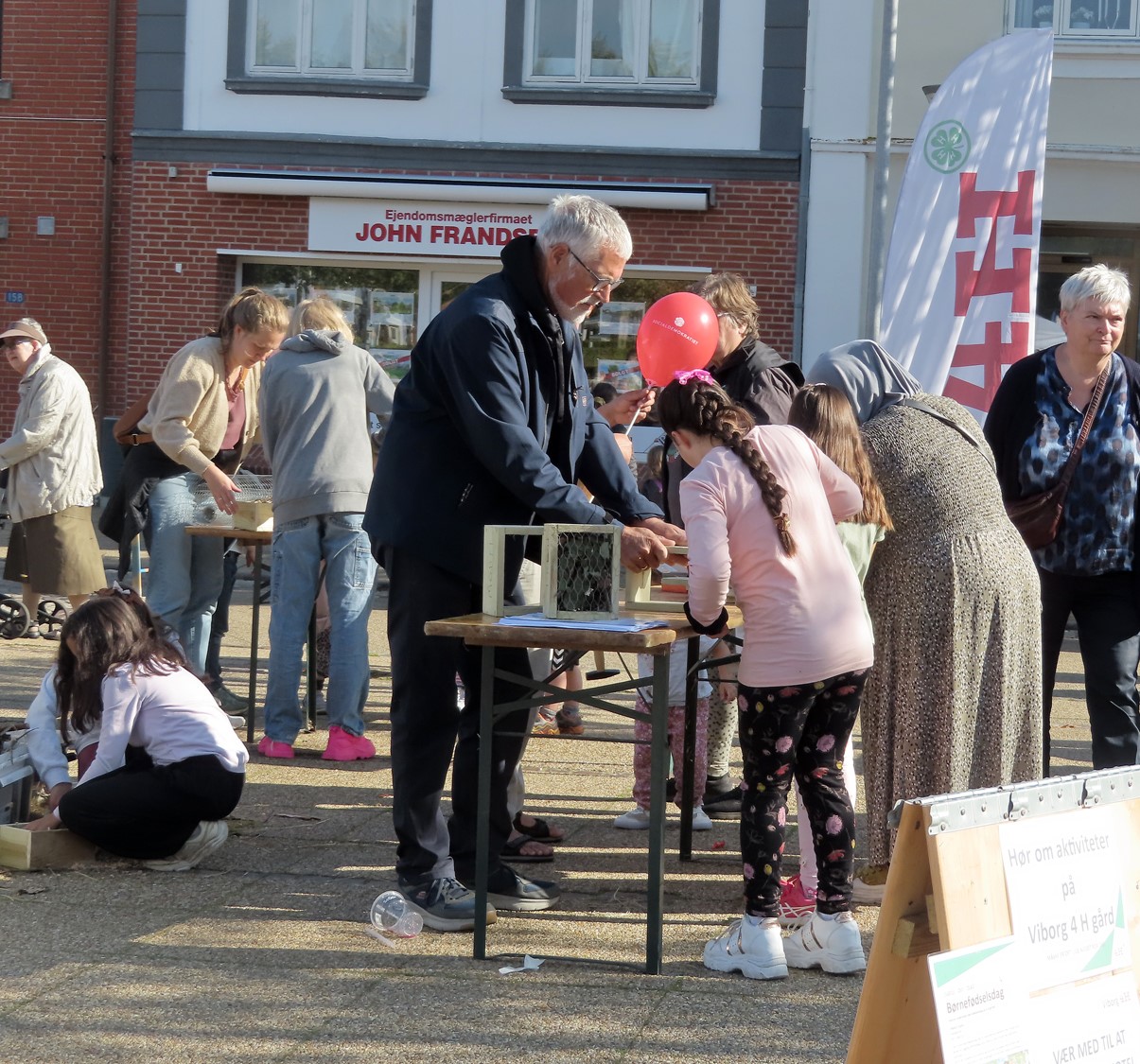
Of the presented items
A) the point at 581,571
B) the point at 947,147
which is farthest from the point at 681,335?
the point at 947,147

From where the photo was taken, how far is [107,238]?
59.0 ft

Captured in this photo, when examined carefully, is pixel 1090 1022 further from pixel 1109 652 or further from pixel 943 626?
pixel 1109 652

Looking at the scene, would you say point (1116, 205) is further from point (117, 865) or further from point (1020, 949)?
point (1020, 949)

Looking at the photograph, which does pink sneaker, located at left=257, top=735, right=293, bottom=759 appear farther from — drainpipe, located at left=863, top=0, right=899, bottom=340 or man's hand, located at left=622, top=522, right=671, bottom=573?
drainpipe, located at left=863, top=0, right=899, bottom=340

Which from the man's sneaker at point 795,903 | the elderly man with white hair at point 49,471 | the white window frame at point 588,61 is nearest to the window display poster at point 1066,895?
the man's sneaker at point 795,903

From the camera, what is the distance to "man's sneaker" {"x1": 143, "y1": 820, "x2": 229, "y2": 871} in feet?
16.4

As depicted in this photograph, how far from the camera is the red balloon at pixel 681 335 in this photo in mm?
6711

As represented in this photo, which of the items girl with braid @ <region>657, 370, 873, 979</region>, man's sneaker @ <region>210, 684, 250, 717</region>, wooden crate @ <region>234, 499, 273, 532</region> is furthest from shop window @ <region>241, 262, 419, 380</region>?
girl with braid @ <region>657, 370, 873, 979</region>

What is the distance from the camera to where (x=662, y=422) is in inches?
161

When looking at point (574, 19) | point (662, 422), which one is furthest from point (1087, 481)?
point (574, 19)

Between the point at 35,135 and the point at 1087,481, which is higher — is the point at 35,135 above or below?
above

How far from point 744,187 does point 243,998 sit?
44.8ft

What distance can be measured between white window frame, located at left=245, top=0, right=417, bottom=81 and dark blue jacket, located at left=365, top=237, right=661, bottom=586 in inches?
520

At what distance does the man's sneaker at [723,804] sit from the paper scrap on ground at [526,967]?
1.85m
